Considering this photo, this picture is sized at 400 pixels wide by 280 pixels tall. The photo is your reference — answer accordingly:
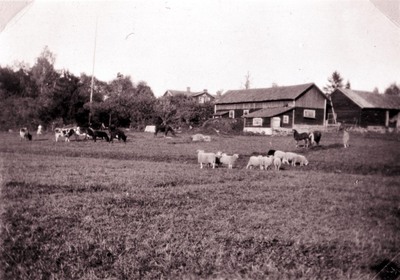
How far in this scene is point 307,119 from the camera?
2462 centimetres

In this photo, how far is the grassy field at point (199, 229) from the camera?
383 cm

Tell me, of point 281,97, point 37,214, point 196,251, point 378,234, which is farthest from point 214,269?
point 281,97

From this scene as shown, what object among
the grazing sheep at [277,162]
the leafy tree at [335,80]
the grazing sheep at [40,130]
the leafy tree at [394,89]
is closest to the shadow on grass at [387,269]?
the leafy tree at [394,89]

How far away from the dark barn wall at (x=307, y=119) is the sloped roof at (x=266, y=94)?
4.94ft

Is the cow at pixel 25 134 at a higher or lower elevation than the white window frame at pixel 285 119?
lower

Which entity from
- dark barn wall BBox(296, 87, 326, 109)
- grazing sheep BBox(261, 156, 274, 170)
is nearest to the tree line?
dark barn wall BBox(296, 87, 326, 109)

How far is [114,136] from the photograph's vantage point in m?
21.3

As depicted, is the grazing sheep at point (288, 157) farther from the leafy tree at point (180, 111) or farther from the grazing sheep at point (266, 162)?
the leafy tree at point (180, 111)

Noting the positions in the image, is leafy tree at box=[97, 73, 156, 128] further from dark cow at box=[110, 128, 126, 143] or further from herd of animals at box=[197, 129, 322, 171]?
herd of animals at box=[197, 129, 322, 171]

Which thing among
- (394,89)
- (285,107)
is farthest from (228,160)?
(285,107)

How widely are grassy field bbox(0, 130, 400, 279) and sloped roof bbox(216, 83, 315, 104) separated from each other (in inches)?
678

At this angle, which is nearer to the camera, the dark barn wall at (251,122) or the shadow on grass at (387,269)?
the shadow on grass at (387,269)

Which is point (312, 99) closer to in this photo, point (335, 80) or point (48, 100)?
point (335, 80)

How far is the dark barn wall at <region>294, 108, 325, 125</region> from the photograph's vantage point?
2120cm
